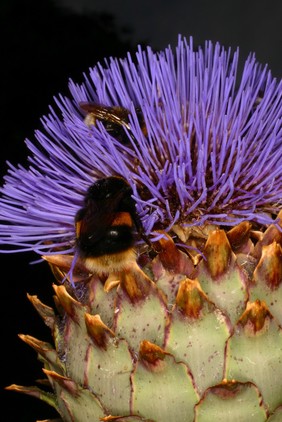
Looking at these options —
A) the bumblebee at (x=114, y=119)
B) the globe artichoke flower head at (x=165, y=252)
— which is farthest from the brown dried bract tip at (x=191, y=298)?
the bumblebee at (x=114, y=119)

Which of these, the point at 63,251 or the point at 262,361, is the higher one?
the point at 63,251

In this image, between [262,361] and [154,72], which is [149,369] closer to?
[262,361]

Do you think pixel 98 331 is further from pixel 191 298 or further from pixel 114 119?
pixel 114 119

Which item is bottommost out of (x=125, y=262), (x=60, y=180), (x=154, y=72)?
(x=125, y=262)

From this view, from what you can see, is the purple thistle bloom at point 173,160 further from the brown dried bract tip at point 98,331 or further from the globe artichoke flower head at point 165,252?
the brown dried bract tip at point 98,331

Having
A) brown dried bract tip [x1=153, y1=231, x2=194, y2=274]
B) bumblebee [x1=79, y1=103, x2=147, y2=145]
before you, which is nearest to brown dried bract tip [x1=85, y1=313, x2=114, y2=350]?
brown dried bract tip [x1=153, y1=231, x2=194, y2=274]

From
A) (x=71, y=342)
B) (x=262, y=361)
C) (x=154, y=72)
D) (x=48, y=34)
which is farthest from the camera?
(x=48, y=34)

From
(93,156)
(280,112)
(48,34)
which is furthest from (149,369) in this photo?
(48,34)

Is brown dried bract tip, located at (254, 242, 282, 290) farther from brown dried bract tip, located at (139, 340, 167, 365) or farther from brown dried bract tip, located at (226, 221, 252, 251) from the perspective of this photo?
brown dried bract tip, located at (139, 340, 167, 365)
